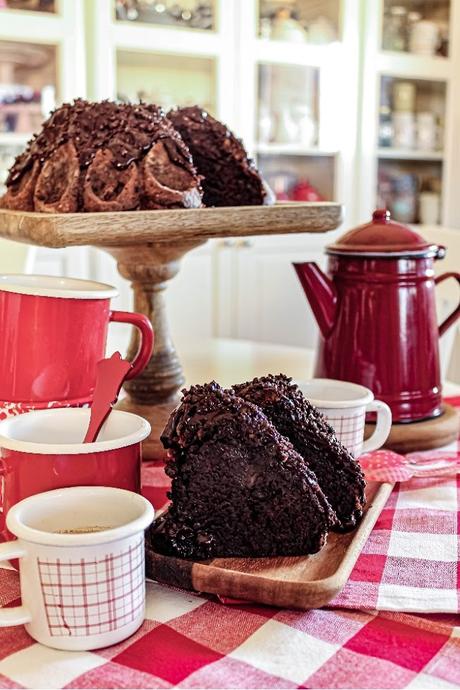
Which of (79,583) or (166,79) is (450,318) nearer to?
(79,583)

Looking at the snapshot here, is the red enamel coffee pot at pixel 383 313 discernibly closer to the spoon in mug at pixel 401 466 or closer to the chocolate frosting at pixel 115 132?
the spoon in mug at pixel 401 466

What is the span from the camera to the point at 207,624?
0.58 m

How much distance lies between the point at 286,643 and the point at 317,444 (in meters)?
0.18

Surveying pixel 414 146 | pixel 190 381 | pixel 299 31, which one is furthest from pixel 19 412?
pixel 414 146

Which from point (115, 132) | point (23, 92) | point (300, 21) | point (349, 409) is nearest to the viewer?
point (349, 409)

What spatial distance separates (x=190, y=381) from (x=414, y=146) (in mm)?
2438

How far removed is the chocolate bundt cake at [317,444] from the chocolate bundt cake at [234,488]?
3 centimetres

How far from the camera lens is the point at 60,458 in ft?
2.00

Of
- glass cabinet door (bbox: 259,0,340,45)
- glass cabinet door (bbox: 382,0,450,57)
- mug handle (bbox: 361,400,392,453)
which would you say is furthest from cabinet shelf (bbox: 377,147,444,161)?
mug handle (bbox: 361,400,392,453)

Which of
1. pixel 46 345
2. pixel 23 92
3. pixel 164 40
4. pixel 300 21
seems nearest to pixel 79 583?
pixel 46 345

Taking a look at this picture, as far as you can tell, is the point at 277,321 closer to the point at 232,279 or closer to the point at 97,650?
the point at 232,279

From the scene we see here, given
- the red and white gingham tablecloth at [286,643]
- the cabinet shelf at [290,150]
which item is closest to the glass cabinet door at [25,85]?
the cabinet shelf at [290,150]

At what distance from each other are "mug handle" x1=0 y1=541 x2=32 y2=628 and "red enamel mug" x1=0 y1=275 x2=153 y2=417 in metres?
0.22

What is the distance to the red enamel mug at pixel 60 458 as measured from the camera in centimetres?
61
